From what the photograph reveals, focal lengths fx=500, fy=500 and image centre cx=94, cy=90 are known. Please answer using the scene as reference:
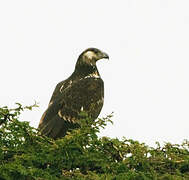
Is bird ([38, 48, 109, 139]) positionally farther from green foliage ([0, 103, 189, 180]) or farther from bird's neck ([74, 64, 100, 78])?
green foliage ([0, 103, 189, 180])

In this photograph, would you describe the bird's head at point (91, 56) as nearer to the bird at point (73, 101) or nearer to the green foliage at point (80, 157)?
the bird at point (73, 101)

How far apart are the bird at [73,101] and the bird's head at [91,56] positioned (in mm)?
22

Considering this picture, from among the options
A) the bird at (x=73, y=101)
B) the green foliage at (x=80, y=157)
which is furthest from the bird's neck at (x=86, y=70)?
the green foliage at (x=80, y=157)

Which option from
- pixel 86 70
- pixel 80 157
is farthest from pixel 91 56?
pixel 80 157

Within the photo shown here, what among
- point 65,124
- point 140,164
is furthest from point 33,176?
point 65,124

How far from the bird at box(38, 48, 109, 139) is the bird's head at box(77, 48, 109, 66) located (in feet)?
0.07

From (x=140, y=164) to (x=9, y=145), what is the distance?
3.90 feet

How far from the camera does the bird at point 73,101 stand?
338 inches

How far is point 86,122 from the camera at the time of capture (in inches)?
179

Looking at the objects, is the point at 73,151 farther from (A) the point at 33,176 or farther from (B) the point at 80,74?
(B) the point at 80,74

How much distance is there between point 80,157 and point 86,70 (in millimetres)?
5444

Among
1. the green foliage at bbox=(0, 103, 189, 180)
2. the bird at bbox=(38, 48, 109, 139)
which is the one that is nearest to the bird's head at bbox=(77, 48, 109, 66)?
the bird at bbox=(38, 48, 109, 139)

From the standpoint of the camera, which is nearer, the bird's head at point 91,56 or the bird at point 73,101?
the bird at point 73,101

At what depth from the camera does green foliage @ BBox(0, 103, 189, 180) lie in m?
4.15
